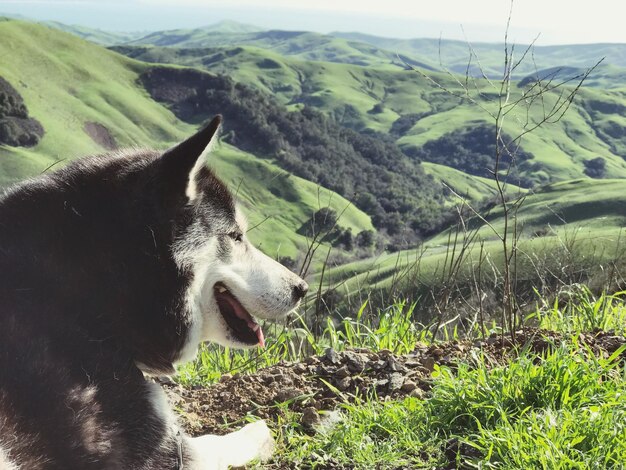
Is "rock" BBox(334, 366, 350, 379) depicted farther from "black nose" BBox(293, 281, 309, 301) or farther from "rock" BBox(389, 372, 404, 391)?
"black nose" BBox(293, 281, 309, 301)

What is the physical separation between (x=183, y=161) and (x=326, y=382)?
6.82ft

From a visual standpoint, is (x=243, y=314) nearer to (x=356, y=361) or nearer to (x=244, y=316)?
(x=244, y=316)

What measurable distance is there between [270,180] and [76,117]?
143 feet

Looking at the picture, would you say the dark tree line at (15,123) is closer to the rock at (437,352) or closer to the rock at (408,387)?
the rock at (437,352)

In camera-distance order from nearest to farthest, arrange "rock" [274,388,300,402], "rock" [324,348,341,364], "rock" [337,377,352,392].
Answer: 1. "rock" [274,388,300,402]
2. "rock" [337,377,352,392]
3. "rock" [324,348,341,364]

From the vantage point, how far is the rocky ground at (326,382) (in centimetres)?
430

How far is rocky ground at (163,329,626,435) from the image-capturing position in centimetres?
430

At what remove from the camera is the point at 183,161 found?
10.3ft

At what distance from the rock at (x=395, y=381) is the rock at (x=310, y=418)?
63 centimetres

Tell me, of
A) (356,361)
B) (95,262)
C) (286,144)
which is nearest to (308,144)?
(286,144)

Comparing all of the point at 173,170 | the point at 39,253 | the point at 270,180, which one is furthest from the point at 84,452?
the point at 270,180

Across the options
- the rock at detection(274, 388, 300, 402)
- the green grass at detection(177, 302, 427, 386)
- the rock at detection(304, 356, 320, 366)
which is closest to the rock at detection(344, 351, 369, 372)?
the rock at detection(304, 356, 320, 366)

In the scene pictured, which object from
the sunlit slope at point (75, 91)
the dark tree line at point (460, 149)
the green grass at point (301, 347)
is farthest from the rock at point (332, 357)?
the dark tree line at point (460, 149)

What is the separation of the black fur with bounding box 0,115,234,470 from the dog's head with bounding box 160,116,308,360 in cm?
2
